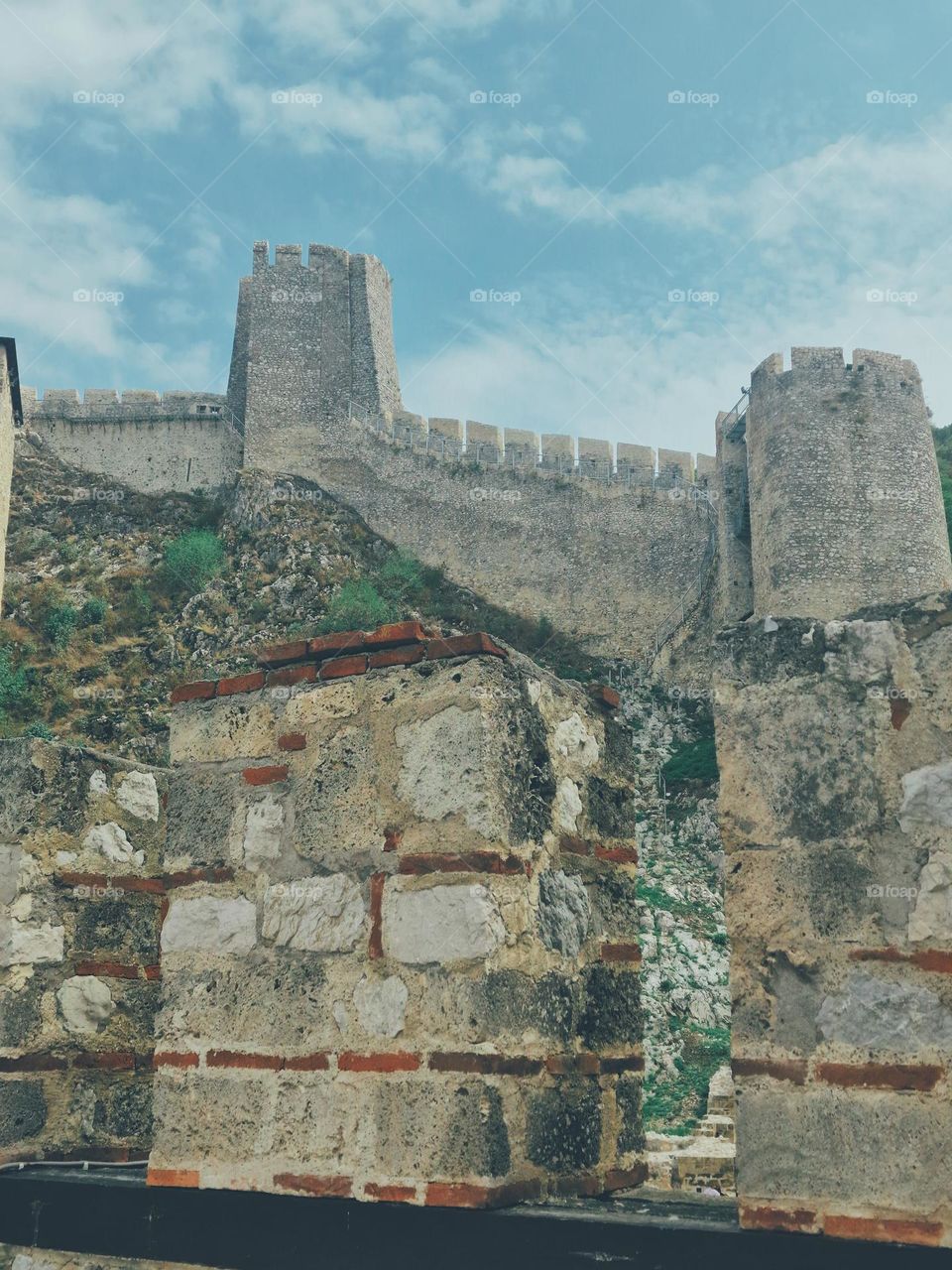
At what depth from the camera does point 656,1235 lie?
240cm

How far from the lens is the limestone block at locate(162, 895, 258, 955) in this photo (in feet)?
10.0

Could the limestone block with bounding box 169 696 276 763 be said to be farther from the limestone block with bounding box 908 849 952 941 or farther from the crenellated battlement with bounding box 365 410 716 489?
the crenellated battlement with bounding box 365 410 716 489

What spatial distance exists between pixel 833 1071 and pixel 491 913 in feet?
2.39

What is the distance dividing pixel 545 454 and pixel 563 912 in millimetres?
→ 33513

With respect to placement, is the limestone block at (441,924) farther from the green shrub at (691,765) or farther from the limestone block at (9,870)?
the green shrub at (691,765)

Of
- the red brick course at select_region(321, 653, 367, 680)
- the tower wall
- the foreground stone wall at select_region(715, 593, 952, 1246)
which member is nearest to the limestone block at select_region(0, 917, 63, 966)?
the red brick course at select_region(321, 653, 367, 680)

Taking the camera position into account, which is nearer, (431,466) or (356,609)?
(356,609)

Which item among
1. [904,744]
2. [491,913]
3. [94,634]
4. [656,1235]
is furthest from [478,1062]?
[94,634]

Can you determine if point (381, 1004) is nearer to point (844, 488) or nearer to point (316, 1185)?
point (316, 1185)

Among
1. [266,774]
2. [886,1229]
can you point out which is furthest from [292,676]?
[886,1229]

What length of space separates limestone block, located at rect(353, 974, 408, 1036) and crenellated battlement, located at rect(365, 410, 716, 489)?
3323 centimetres

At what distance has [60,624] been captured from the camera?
3173 centimetres

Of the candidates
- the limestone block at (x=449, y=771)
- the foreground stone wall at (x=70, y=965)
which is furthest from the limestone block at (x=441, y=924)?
the foreground stone wall at (x=70, y=965)

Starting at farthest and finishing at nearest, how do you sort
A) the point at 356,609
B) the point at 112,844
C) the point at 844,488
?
the point at 356,609 → the point at 844,488 → the point at 112,844
